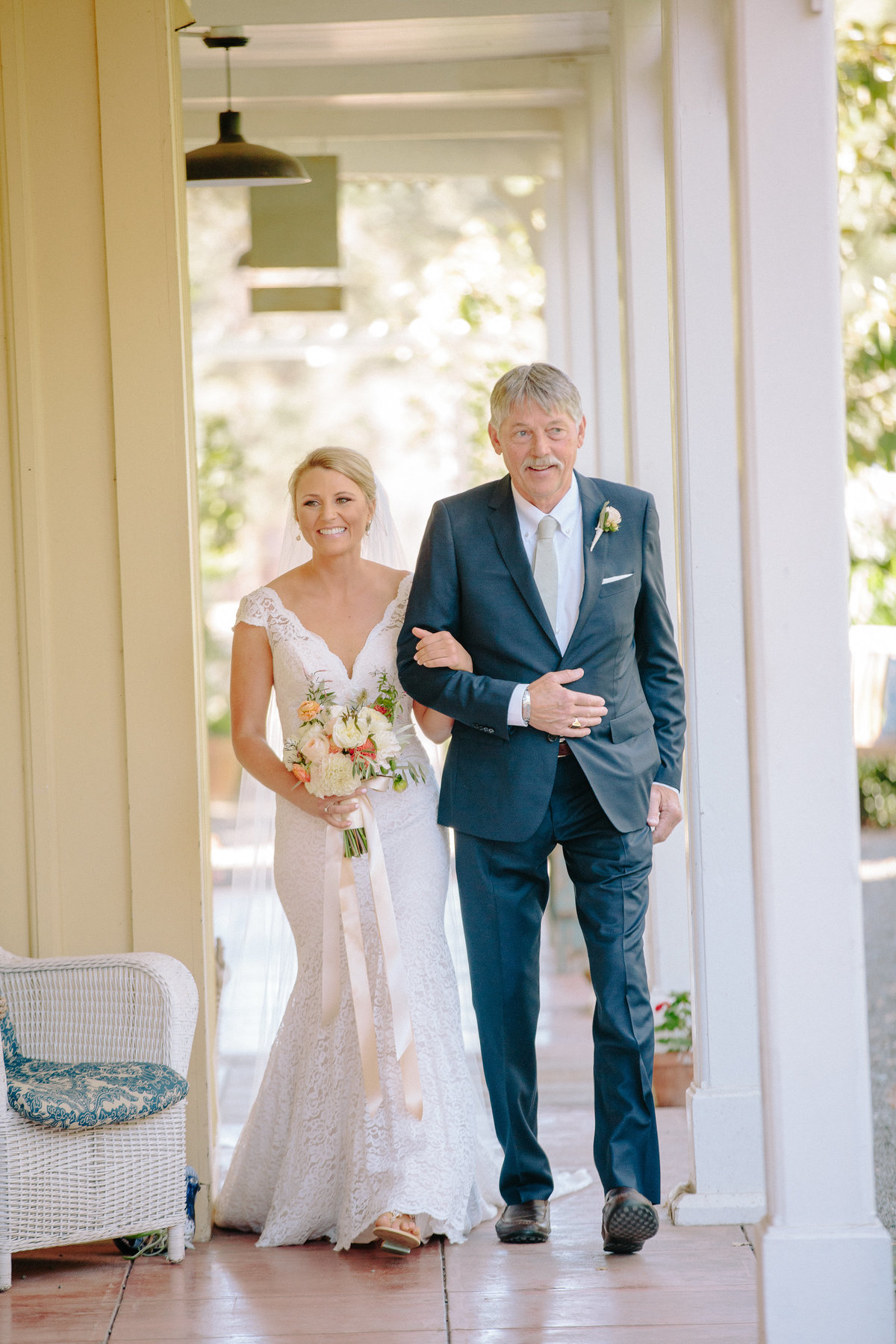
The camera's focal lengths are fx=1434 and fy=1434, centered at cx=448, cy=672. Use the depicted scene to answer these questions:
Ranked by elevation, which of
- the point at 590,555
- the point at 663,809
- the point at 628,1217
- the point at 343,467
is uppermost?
the point at 343,467

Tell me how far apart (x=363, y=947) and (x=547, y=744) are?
2.50 ft

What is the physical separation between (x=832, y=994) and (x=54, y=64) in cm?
288

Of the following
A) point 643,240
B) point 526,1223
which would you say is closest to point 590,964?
point 526,1223

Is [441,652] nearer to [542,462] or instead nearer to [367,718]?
[367,718]

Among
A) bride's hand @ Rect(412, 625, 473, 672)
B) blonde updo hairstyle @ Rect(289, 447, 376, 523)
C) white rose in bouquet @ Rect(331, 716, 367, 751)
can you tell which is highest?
blonde updo hairstyle @ Rect(289, 447, 376, 523)

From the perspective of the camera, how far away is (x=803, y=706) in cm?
267

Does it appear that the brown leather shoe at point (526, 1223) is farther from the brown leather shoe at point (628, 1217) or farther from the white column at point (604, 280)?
the white column at point (604, 280)

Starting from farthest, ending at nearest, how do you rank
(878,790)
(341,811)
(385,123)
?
(878,790)
(385,123)
(341,811)

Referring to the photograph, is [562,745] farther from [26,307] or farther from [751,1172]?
[26,307]

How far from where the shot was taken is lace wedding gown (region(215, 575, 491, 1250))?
346 cm

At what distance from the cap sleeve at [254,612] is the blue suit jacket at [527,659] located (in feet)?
1.36

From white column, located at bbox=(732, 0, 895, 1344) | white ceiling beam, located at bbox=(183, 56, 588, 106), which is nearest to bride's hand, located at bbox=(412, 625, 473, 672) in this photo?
white column, located at bbox=(732, 0, 895, 1344)

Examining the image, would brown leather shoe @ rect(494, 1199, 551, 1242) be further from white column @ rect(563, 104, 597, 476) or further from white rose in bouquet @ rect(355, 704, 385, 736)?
white column @ rect(563, 104, 597, 476)

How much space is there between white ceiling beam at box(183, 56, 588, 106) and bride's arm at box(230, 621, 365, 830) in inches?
131
